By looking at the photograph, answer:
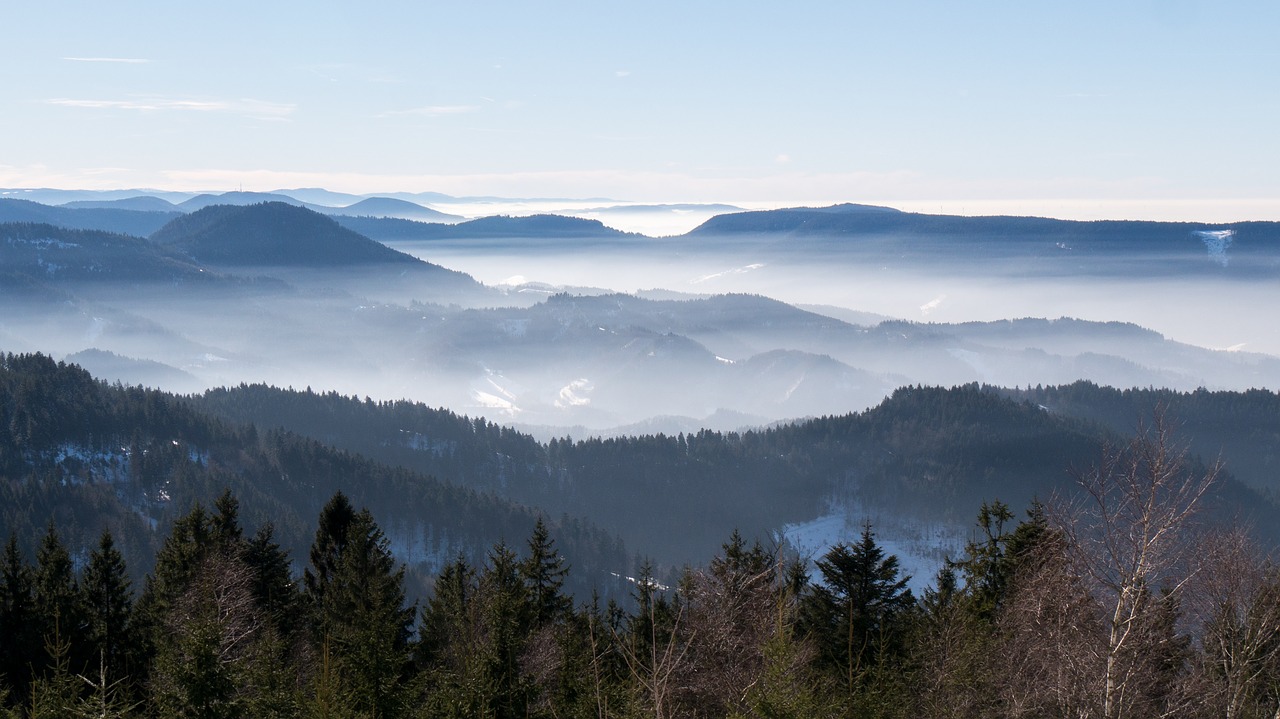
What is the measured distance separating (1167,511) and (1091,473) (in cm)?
164

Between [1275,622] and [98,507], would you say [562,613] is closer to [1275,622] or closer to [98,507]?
[1275,622]

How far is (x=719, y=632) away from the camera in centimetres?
2548

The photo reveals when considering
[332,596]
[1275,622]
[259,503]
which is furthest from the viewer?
[259,503]

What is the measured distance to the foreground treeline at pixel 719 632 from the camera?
20797mm

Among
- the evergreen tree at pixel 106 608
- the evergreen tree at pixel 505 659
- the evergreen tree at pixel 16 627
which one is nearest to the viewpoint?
the evergreen tree at pixel 505 659

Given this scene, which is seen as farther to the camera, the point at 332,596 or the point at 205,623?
the point at 332,596

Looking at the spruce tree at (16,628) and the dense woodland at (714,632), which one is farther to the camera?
the spruce tree at (16,628)

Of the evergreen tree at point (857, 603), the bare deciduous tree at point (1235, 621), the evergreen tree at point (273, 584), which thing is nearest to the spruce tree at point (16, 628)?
the evergreen tree at point (273, 584)

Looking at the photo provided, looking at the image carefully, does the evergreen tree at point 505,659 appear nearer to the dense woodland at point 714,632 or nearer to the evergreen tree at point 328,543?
the dense woodland at point 714,632

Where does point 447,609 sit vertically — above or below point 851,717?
below

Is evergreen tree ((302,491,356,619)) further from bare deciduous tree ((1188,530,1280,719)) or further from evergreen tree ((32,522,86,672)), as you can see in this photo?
bare deciduous tree ((1188,530,1280,719))

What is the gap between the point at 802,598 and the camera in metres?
37.8

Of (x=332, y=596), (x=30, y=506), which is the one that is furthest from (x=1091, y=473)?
(x=30, y=506)

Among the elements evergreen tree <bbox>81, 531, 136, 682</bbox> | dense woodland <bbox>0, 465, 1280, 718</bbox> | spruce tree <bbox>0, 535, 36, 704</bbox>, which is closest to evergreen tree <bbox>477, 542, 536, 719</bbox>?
dense woodland <bbox>0, 465, 1280, 718</bbox>
